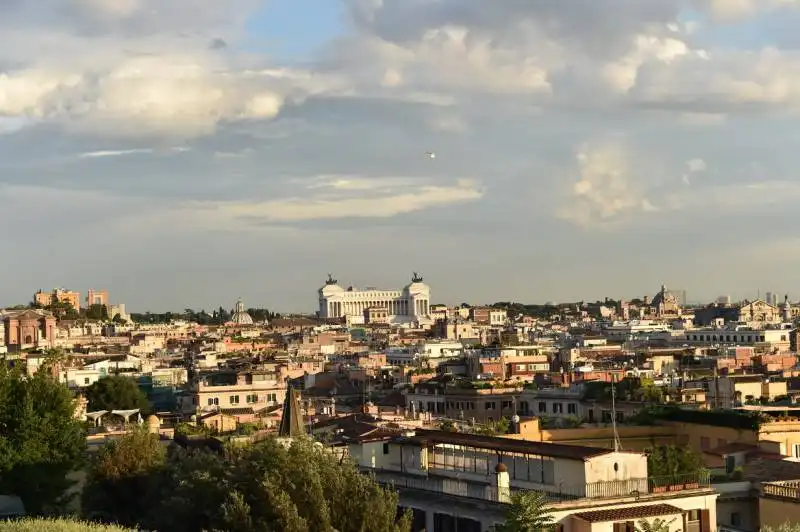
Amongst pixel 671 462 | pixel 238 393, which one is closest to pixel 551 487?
pixel 671 462

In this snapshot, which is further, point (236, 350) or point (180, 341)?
point (180, 341)

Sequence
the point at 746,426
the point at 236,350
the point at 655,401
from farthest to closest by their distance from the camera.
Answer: the point at 236,350 → the point at 655,401 → the point at 746,426

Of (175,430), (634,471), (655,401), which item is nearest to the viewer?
(634,471)

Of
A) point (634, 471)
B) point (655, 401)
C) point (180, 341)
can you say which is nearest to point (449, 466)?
point (634, 471)

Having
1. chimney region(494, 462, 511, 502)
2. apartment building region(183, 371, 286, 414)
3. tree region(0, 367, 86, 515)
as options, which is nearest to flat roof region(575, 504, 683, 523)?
chimney region(494, 462, 511, 502)

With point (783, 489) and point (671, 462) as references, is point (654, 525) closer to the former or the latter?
point (783, 489)

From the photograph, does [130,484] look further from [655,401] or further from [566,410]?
[566,410]

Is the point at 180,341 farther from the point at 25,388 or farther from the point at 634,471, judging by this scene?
the point at 634,471
